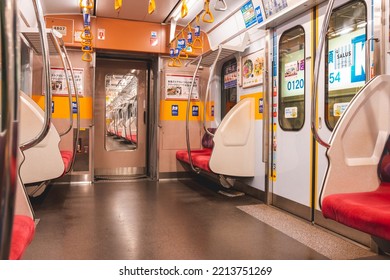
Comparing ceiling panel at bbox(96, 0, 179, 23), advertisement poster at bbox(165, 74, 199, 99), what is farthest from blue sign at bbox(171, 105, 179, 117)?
ceiling panel at bbox(96, 0, 179, 23)

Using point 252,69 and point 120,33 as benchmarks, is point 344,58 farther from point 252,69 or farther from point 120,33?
point 120,33

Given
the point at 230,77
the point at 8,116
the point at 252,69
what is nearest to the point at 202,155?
the point at 230,77

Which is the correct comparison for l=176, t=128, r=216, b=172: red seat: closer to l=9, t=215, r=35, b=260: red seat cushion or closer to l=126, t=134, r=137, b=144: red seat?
l=126, t=134, r=137, b=144: red seat

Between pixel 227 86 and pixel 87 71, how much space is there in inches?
94.9

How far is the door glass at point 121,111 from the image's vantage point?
653 cm

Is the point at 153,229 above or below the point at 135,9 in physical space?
below

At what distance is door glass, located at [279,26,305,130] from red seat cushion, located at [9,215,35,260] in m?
2.90

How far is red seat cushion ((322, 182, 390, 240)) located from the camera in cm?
168

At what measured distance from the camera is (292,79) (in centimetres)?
386

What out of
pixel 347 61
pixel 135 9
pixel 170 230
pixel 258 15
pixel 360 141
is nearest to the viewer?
pixel 360 141

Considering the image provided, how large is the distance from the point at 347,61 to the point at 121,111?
4.68 metres

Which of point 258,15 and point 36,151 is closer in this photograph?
point 36,151
